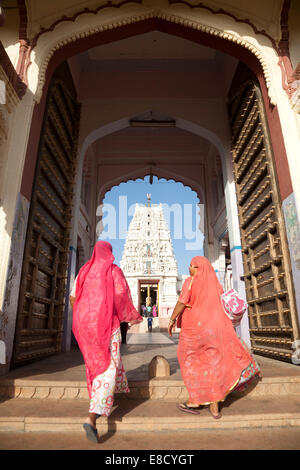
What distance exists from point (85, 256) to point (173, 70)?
15.6ft

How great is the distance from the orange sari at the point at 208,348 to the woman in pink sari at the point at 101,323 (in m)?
0.43

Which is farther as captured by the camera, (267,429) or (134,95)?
(134,95)

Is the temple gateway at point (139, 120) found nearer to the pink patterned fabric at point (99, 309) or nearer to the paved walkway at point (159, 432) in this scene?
the paved walkway at point (159, 432)

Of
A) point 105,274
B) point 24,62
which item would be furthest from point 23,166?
point 105,274

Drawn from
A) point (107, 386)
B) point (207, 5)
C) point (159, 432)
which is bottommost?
point (159, 432)

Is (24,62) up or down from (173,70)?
down

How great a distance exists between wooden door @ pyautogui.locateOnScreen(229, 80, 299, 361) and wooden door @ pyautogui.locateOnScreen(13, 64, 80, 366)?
291 centimetres

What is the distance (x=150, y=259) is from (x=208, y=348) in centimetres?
2319

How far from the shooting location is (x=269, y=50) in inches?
145

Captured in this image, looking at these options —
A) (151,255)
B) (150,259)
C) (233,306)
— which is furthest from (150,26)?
(151,255)

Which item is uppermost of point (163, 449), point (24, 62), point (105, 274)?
point (24, 62)

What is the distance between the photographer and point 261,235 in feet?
12.7

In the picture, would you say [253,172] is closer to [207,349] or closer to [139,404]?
[207,349]

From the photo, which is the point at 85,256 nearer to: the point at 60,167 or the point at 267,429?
the point at 60,167
